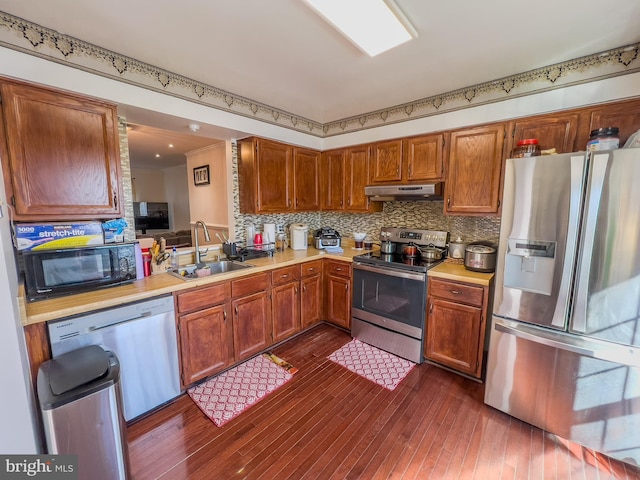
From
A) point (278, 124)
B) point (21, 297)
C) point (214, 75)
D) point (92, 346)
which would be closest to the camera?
point (21, 297)

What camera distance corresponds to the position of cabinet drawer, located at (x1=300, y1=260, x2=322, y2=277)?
2975 millimetres

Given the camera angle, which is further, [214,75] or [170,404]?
[214,75]

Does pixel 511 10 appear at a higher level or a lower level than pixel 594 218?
higher

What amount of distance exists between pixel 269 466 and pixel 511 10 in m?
3.01

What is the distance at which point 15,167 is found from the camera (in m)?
1.58

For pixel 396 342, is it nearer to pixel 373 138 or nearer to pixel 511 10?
pixel 373 138

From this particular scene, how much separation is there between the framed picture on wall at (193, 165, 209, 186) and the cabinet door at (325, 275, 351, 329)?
2617 millimetres

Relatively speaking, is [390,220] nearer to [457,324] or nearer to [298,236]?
[298,236]

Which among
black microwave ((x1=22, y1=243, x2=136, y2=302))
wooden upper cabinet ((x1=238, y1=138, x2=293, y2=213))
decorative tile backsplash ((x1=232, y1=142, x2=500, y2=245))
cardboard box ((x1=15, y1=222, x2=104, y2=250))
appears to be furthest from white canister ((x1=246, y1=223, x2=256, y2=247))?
cardboard box ((x1=15, y1=222, x2=104, y2=250))

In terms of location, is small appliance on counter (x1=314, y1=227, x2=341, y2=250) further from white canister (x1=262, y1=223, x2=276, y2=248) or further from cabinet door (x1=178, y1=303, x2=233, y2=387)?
cabinet door (x1=178, y1=303, x2=233, y2=387)

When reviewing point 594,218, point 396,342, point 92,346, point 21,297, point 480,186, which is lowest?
point 396,342

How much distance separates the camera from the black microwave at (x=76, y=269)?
1.58 meters

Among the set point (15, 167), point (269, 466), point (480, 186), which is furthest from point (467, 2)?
point (269, 466)

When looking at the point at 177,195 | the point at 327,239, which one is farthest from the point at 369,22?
the point at 177,195
